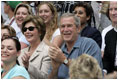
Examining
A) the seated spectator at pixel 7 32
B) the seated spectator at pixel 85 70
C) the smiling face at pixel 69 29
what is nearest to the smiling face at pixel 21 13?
the seated spectator at pixel 7 32

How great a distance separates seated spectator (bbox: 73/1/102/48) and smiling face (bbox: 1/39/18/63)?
4.58 ft

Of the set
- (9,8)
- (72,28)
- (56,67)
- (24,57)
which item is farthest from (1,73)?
(9,8)

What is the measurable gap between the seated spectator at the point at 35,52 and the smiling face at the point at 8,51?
0.89 ft

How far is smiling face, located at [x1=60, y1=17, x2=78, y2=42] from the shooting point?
5176 millimetres

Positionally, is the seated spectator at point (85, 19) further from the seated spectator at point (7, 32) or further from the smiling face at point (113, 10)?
the seated spectator at point (7, 32)

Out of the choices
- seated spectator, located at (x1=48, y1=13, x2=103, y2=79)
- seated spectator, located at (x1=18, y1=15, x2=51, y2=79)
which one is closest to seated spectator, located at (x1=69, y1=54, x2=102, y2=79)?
seated spectator, located at (x1=48, y1=13, x2=103, y2=79)

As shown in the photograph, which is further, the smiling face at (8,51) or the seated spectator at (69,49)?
the seated spectator at (69,49)

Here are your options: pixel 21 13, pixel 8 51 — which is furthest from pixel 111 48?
pixel 21 13

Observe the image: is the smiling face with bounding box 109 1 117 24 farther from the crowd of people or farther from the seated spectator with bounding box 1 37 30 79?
the seated spectator with bounding box 1 37 30 79

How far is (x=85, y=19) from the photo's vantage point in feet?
19.7

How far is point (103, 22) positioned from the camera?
→ 6871 millimetres

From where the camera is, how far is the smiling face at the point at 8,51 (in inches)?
189

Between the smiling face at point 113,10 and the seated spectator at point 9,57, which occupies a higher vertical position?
the smiling face at point 113,10

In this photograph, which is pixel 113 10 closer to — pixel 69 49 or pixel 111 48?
pixel 111 48
